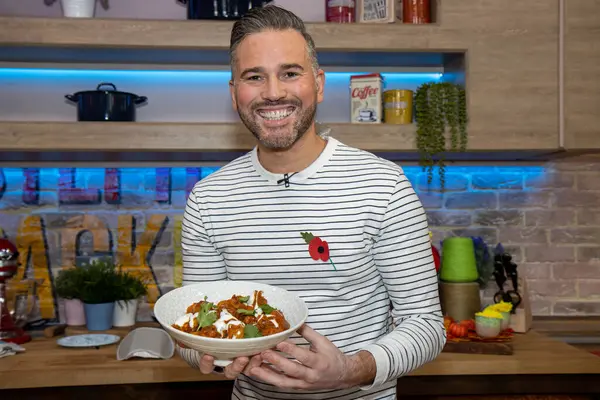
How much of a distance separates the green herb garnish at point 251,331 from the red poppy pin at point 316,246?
0.29 meters

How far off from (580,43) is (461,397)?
56.0 inches

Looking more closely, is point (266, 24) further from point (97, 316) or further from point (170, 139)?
point (97, 316)

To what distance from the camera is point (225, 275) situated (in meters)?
1.58

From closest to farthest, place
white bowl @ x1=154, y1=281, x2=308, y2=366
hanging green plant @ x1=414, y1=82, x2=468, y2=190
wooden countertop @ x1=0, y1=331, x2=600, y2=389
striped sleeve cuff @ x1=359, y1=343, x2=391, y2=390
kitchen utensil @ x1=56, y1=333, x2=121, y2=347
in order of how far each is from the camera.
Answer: white bowl @ x1=154, y1=281, x2=308, y2=366 < striped sleeve cuff @ x1=359, y1=343, x2=391, y2=390 < wooden countertop @ x1=0, y1=331, x2=600, y2=389 < kitchen utensil @ x1=56, y1=333, x2=121, y2=347 < hanging green plant @ x1=414, y1=82, x2=468, y2=190

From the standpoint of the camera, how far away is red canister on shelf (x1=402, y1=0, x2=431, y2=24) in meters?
2.68

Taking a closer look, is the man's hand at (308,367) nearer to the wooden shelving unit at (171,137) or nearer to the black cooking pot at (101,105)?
the wooden shelving unit at (171,137)

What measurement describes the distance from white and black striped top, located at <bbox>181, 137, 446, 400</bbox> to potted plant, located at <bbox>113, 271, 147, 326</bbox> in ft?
4.37

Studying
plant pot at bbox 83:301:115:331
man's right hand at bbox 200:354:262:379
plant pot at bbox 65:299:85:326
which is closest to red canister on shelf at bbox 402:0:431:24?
plant pot at bbox 83:301:115:331

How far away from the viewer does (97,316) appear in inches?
107

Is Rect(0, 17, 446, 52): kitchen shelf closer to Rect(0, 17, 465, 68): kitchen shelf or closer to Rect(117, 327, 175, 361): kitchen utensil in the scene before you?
Rect(0, 17, 465, 68): kitchen shelf

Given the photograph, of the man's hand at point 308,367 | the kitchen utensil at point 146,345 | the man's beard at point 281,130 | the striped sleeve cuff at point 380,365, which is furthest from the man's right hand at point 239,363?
the kitchen utensil at point 146,345

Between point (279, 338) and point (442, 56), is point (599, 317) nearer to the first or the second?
point (442, 56)

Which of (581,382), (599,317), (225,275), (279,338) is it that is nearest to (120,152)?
(225,275)

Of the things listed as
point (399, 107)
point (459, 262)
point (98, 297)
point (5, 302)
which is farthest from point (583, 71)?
point (5, 302)
